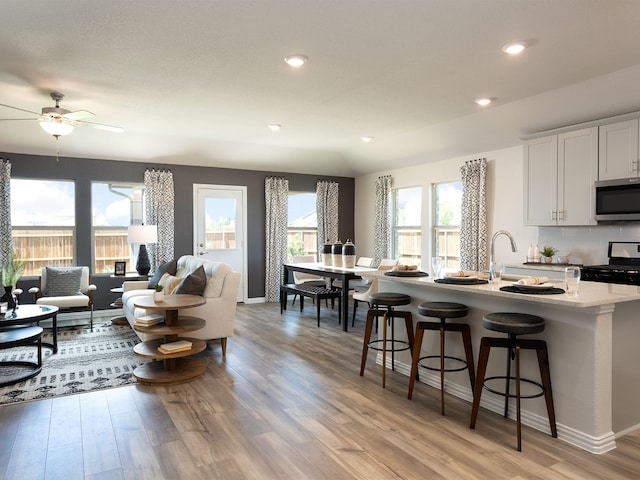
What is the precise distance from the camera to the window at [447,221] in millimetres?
6875

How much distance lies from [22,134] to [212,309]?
365cm

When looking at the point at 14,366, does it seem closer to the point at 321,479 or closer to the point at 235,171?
the point at 321,479

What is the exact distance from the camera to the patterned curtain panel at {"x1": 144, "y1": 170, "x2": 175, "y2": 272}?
7008 mm

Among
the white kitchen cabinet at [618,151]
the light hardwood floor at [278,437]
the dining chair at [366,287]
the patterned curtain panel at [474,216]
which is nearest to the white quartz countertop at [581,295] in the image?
the light hardwood floor at [278,437]

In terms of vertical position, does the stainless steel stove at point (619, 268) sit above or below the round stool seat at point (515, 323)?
above

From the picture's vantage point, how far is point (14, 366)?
4.19 m

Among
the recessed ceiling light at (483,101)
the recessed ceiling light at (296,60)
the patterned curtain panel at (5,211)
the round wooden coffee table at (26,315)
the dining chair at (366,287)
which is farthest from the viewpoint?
the patterned curtain panel at (5,211)

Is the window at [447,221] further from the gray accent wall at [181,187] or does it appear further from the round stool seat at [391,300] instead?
the round stool seat at [391,300]

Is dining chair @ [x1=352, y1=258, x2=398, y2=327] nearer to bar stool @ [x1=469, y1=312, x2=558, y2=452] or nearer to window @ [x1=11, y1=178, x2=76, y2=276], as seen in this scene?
bar stool @ [x1=469, y1=312, x2=558, y2=452]

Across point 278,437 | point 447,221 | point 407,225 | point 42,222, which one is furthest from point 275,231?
point 278,437

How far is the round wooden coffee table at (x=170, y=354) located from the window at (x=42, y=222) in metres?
3.19

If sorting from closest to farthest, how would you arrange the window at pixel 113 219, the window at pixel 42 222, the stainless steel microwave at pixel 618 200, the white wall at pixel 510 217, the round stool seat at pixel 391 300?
the round stool seat at pixel 391 300, the stainless steel microwave at pixel 618 200, the white wall at pixel 510 217, the window at pixel 42 222, the window at pixel 113 219

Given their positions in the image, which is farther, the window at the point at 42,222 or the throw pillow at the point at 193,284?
the window at the point at 42,222

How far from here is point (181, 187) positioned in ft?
24.2
